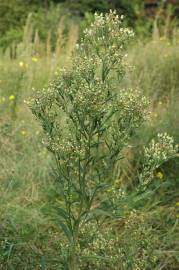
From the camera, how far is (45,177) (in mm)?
4609

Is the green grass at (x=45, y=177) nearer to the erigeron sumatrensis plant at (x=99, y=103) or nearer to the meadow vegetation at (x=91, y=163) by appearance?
the meadow vegetation at (x=91, y=163)

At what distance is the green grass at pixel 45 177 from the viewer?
11.4 ft

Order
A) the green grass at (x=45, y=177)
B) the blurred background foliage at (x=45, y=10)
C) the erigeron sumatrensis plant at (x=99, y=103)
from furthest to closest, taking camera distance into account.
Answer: the blurred background foliage at (x=45, y=10), the green grass at (x=45, y=177), the erigeron sumatrensis plant at (x=99, y=103)


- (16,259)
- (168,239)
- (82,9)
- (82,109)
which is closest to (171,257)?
(168,239)

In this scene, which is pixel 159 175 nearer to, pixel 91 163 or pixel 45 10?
pixel 91 163

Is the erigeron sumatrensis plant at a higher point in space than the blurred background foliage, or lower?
lower

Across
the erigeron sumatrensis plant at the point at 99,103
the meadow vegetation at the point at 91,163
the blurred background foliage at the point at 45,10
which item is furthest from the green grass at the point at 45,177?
the blurred background foliage at the point at 45,10

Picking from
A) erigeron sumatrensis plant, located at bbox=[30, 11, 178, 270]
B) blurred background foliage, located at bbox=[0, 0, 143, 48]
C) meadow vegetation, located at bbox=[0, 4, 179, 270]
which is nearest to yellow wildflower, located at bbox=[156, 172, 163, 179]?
meadow vegetation, located at bbox=[0, 4, 179, 270]

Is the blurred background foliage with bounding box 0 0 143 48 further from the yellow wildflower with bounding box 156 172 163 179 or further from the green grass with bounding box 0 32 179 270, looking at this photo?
the yellow wildflower with bounding box 156 172 163 179

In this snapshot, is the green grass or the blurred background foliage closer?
the green grass

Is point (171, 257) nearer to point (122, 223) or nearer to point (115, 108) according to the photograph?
point (122, 223)

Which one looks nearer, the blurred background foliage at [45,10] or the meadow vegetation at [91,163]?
the meadow vegetation at [91,163]

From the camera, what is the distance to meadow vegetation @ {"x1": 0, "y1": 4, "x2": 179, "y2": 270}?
2701mm

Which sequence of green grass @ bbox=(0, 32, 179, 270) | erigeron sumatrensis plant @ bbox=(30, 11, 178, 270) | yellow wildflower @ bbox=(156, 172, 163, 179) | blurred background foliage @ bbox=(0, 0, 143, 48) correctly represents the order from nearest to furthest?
erigeron sumatrensis plant @ bbox=(30, 11, 178, 270)
green grass @ bbox=(0, 32, 179, 270)
yellow wildflower @ bbox=(156, 172, 163, 179)
blurred background foliage @ bbox=(0, 0, 143, 48)
